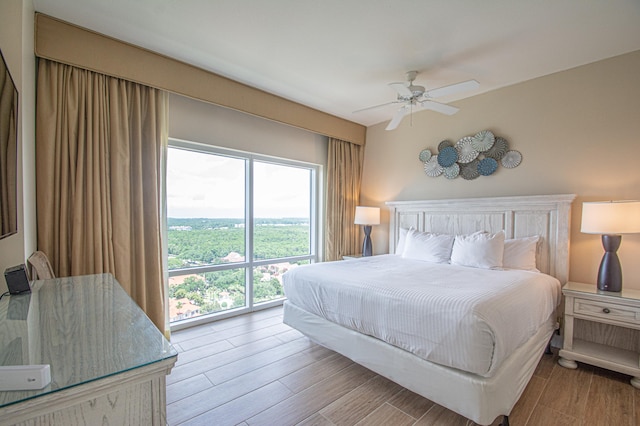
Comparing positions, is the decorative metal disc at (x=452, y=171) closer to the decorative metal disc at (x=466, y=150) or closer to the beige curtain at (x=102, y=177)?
the decorative metal disc at (x=466, y=150)

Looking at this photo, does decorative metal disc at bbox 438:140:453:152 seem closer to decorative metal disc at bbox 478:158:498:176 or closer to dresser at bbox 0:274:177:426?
decorative metal disc at bbox 478:158:498:176

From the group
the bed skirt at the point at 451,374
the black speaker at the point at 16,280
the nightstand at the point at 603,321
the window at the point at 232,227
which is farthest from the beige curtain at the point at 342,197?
the black speaker at the point at 16,280

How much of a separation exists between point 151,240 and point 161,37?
Result: 1783mm

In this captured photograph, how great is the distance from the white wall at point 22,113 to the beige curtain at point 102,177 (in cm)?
12

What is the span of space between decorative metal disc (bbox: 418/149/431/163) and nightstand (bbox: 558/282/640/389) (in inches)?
83.6

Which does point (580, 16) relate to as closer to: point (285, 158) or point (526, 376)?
point (526, 376)

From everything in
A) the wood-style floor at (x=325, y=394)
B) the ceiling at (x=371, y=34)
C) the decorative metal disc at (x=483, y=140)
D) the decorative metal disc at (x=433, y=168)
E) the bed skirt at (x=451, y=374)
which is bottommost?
the wood-style floor at (x=325, y=394)

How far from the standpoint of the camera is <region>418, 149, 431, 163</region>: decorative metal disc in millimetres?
3975

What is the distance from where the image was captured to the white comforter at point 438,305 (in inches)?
63.5

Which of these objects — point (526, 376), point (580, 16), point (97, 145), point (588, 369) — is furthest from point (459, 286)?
point (97, 145)

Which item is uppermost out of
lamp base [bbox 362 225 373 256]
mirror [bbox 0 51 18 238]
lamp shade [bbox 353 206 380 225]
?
mirror [bbox 0 51 18 238]

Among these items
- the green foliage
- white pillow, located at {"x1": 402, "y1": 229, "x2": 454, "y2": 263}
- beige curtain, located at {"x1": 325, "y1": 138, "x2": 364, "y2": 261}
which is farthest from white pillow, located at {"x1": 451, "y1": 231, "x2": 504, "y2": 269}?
the green foliage

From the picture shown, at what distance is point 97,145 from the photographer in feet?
8.00

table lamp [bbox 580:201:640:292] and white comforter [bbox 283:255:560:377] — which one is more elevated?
table lamp [bbox 580:201:640:292]
